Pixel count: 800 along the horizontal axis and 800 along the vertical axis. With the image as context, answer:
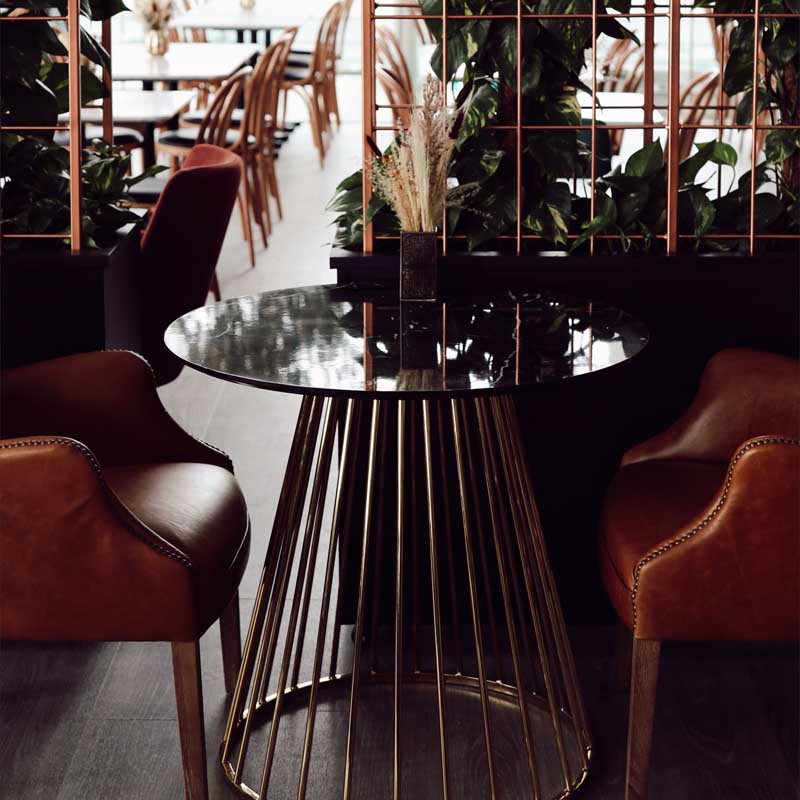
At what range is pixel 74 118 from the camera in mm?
2775

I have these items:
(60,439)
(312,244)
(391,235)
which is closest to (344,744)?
(60,439)

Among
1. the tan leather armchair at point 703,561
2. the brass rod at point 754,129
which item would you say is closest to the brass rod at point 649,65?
the brass rod at point 754,129

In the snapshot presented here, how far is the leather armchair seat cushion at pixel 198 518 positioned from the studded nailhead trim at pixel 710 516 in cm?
70

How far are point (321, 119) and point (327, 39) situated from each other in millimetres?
577

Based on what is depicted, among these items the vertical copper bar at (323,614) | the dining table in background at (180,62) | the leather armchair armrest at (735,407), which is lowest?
the vertical copper bar at (323,614)

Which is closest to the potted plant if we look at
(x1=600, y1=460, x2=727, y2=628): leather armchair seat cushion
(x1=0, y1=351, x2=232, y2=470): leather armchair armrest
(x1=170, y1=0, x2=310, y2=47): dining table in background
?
(x1=0, y1=351, x2=232, y2=470): leather armchair armrest

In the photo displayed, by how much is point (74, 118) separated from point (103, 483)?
43.6 inches

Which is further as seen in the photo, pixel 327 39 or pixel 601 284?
pixel 327 39

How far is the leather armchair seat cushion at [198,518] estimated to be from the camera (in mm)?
2113

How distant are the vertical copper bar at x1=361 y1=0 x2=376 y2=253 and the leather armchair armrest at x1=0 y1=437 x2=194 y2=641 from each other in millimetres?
978

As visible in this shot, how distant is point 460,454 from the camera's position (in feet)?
7.28

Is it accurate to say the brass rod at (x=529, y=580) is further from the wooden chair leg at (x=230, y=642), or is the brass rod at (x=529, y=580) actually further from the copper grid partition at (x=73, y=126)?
the copper grid partition at (x=73, y=126)

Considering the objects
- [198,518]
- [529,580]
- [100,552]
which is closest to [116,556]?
[100,552]

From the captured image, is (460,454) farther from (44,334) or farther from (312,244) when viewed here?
(312,244)
